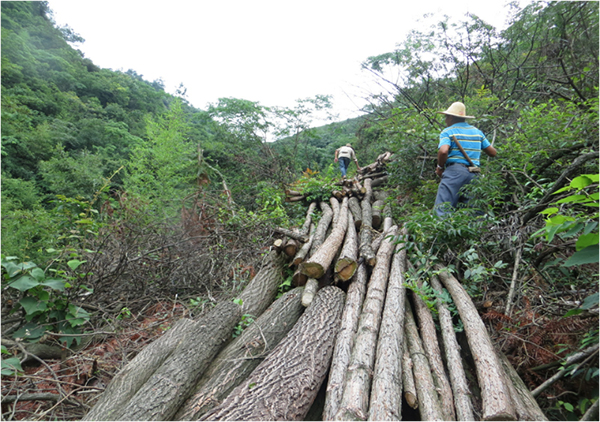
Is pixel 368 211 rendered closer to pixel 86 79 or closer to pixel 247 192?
pixel 247 192

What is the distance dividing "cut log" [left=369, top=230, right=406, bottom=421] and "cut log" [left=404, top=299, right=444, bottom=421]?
0.12 metres

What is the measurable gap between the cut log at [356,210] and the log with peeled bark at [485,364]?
8.38 ft

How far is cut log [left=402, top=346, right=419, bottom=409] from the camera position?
5.99 ft

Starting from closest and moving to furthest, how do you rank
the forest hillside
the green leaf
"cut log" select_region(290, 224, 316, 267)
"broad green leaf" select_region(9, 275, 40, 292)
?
the green leaf < the forest hillside < "broad green leaf" select_region(9, 275, 40, 292) < "cut log" select_region(290, 224, 316, 267)

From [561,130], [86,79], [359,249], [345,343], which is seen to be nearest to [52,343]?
[345,343]

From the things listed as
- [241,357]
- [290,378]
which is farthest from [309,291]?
[290,378]

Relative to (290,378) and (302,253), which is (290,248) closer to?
(302,253)

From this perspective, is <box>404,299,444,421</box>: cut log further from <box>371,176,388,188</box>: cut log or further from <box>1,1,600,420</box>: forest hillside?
<box>371,176,388,188</box>: cut log

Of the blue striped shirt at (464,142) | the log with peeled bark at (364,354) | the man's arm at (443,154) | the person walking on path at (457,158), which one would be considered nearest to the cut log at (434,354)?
the log with peeled bark at (364,354)

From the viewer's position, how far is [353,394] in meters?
1.78

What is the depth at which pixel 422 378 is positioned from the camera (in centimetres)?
196

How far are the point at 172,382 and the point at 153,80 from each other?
5005cm

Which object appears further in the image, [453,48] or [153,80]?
[153,80]

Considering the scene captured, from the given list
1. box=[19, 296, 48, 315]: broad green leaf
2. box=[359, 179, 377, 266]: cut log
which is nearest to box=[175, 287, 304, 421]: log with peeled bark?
box=[359, 179, 377, 266]: cut log
